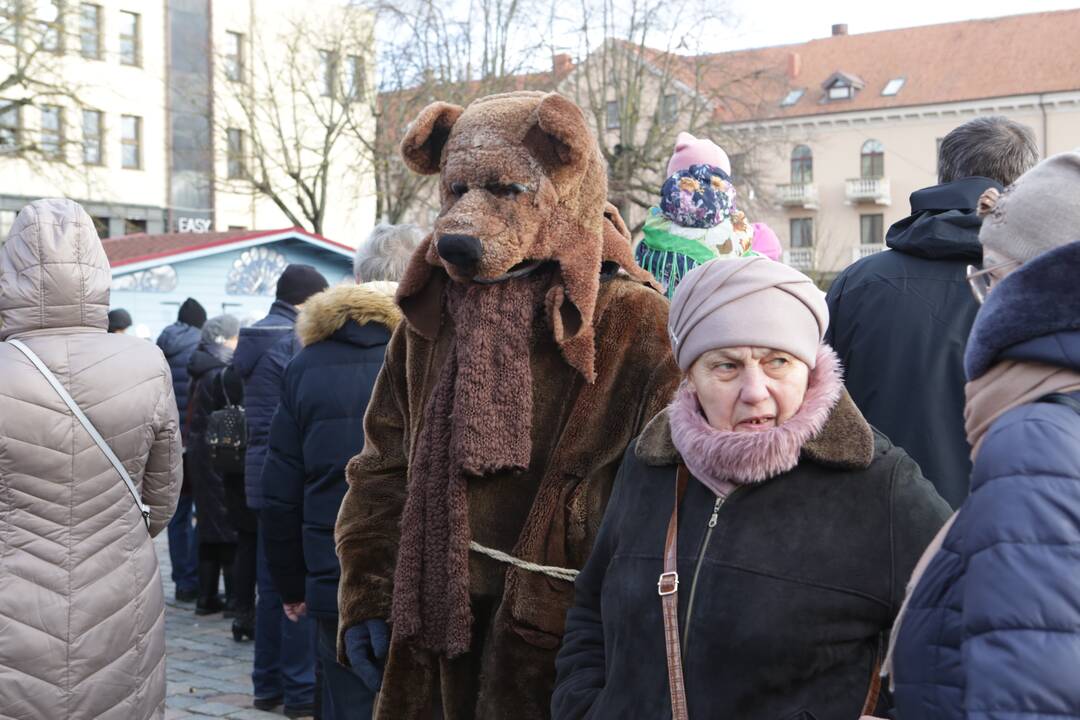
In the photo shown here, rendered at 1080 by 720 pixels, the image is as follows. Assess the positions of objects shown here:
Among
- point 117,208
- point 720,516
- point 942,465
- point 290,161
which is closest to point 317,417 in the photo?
point 942,465

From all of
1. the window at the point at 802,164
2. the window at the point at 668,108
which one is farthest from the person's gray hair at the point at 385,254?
the window at the point at 802,164

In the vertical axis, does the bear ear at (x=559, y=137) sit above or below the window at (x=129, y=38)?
below

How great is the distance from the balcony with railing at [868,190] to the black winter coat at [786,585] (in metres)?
53.5

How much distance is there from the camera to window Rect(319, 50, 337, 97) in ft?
131

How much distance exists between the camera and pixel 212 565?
902 centimetres

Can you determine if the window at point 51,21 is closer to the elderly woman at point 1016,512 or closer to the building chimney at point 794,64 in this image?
the elderly woman at point 1016,512

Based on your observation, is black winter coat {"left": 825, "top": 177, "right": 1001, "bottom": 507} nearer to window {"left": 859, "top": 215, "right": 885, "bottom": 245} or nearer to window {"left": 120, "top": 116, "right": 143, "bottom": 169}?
window {"left": 120, "top": 116, "right": 143, "bottom": 169}

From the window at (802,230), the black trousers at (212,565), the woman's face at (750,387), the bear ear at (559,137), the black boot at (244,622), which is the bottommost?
the black boot at (244,622)

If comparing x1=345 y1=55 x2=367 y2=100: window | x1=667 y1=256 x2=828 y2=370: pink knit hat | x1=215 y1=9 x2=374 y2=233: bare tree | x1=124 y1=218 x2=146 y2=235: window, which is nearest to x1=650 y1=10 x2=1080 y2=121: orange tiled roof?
x1=345 y1=55 x2=367 y2=100: window

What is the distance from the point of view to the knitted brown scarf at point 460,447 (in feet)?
10.4

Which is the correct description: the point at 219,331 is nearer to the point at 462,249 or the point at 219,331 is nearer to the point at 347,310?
the point at 347,310

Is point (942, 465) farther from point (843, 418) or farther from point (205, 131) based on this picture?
point (205, 131)

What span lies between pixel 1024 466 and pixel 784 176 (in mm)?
56484

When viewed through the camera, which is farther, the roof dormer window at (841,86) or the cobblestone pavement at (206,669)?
the roof dormer window at (841,86)
